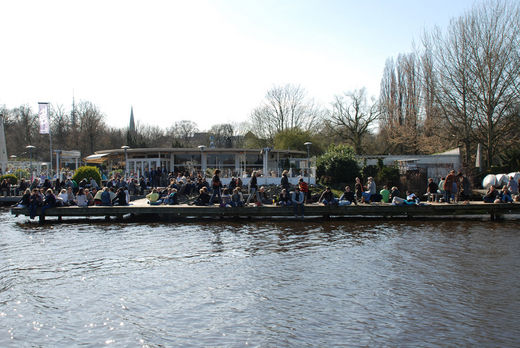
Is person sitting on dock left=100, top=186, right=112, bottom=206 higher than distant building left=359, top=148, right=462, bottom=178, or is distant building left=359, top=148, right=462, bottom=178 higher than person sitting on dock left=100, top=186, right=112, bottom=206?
distant building left=359, top=148, right=462, bottom=178

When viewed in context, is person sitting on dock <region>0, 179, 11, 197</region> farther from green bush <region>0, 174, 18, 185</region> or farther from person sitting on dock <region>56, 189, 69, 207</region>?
person sitting on dock <region>56, 189, 69, 207</region>

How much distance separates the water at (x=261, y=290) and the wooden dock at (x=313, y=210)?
3.74 meters

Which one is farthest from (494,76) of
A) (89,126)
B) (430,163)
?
(89,126)

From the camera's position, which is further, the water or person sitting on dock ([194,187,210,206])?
person sitting on dock ([194,187,210,206])

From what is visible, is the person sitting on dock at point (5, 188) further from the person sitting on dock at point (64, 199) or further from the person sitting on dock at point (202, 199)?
the person sitting on dock at point (202, 199)

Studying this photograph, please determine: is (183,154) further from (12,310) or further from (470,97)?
(12,310)

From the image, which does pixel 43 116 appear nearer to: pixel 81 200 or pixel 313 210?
pixel 81 200

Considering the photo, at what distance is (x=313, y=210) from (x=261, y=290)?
11.1 metres

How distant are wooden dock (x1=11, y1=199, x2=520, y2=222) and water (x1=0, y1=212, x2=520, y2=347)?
3739mm

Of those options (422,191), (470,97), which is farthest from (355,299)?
(470,97)

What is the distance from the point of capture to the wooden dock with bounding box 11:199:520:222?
68.8ft

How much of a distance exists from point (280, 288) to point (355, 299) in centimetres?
169

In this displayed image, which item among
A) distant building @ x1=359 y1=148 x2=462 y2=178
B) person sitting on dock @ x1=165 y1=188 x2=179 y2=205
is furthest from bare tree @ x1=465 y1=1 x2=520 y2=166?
person sitting on dock @ x1=165 y1=188 x2=179 y2=205

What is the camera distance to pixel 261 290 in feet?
33.9
